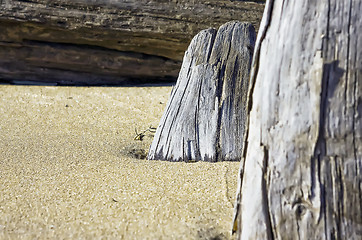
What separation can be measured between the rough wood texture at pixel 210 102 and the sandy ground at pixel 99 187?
0.45 feet

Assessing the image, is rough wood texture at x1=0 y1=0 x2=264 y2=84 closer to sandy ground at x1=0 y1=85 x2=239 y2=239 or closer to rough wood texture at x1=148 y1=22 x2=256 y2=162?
sandy ground at x1=0 y1=85 x2=239 y2=239

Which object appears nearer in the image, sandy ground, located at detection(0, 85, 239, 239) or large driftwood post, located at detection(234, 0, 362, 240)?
large driftwood post, located at detection(234, 0, 362, 240)

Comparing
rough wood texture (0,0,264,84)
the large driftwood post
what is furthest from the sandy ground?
rough wood texture (0,0,264,84)

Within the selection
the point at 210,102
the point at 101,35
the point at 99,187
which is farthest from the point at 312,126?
the point at 101,35

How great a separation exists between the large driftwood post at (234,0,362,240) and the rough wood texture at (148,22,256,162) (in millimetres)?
1165

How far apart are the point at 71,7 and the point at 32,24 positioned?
1.60ft

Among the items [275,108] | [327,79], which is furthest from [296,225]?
[327,79]

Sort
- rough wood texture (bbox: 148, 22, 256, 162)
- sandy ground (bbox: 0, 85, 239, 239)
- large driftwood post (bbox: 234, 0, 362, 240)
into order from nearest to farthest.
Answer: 1. large driftwood post (bbox: 234, 0, 362, 240)
2. sandy ground (bbox: 0, 85, 239, 239)
3. rough wood texture (bbox: 148, 22, 256, 162)

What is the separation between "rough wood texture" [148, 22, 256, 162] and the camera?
2.70 m

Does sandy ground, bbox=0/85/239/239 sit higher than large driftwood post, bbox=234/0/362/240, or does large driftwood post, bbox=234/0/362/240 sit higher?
large driftwood post, bbox=234/0/362/240

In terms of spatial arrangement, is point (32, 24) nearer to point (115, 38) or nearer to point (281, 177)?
point (115, 38)

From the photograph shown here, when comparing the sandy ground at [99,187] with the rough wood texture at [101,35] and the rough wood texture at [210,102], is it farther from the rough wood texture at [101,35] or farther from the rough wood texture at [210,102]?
the rough wood texture at [101,35]

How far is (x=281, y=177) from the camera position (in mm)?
1483

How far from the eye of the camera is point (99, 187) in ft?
7.39
